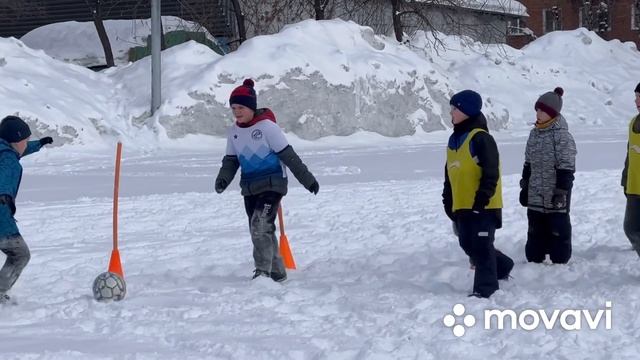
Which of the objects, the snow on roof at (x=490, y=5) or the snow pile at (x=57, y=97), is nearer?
Result: the snow pile at (x=57, y=97)

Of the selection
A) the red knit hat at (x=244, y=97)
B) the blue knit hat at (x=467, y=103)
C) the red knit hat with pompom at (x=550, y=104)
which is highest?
the red knit hat at (x=244, y=97)

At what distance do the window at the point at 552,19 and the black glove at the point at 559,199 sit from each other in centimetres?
4499

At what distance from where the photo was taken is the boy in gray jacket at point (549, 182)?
23.7 feet

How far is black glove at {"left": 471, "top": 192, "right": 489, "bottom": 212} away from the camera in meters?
6.20

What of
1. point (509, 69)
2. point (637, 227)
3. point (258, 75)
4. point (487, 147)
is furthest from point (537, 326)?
point (509, 69)

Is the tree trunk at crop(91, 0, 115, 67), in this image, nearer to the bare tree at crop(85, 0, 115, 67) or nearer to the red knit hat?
the bare tree at crop(85, 0, 115, 67)

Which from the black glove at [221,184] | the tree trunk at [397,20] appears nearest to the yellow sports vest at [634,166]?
the black glove at [221,184]

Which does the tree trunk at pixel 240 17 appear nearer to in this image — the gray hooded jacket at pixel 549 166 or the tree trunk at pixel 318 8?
the tree trunk at pixel 318 8

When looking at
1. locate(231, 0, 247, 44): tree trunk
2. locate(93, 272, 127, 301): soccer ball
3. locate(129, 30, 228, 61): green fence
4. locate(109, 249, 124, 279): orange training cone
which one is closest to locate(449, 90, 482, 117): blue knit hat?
locate(93, 272, 127, 301): soccer ball

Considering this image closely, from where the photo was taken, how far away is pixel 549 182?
7.31m

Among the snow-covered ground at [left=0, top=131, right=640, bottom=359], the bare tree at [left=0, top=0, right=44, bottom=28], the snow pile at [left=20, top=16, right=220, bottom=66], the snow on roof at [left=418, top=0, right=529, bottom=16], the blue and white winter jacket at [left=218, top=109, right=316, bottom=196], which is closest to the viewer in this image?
the snow-covered ground at [left=0, top=131, right=640, bottom=359]

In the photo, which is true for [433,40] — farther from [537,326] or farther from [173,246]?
[537,326]

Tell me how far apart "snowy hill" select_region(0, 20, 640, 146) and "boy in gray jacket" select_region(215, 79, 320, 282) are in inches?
477

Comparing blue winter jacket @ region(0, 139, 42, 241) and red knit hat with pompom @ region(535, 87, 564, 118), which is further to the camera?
red knit hat with pompom @ region(535, 87, 564, 118)
